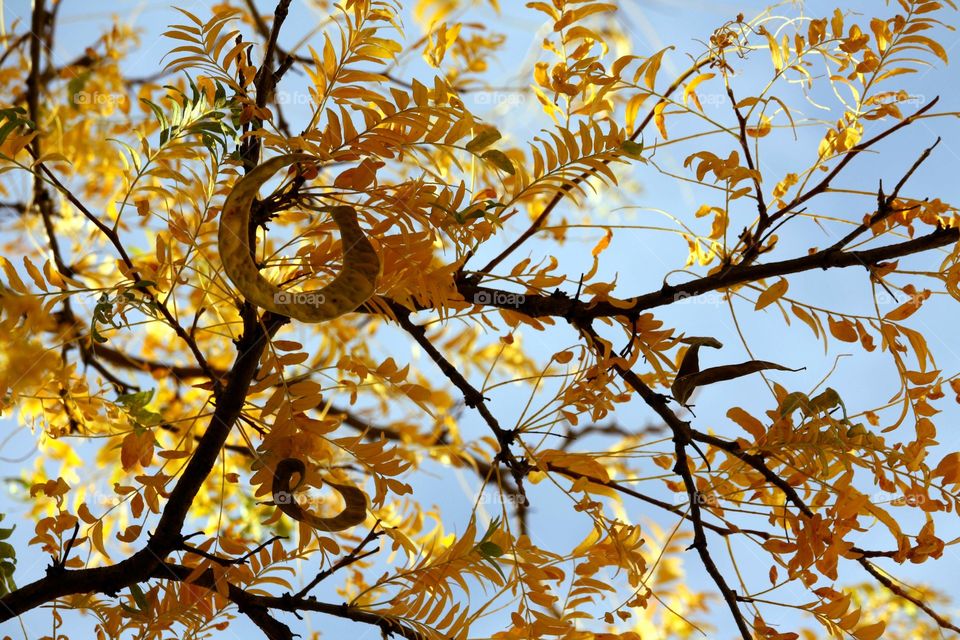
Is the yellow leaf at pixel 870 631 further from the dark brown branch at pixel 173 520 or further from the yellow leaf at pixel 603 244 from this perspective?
the dark brown branch at pixel 173 520

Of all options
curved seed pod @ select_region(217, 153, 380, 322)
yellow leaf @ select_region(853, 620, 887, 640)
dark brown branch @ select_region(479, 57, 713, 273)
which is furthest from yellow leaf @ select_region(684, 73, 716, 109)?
yellow leaf @ select_region(853, 620, 887, 640)

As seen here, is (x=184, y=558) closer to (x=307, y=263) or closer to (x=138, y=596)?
(x=138, y=596)

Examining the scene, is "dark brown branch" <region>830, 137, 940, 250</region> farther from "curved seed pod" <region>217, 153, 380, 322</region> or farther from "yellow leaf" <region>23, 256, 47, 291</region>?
"yellow leaf" <region>23, 256, 47, 291</region>

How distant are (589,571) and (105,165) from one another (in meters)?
1.23

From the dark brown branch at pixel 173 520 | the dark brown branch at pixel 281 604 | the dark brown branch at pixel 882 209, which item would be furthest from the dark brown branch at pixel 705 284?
the dark brown branch at pixel 281 604

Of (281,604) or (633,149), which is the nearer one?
(633,149)

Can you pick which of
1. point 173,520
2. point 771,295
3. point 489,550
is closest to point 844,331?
point 771,295

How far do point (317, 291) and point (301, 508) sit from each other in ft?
0.64

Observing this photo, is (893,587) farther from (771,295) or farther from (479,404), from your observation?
(479,404)

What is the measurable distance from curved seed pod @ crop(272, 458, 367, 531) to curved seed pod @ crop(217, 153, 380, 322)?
129 millimetres

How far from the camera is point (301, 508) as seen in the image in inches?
25.2

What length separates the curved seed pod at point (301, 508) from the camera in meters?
0.60

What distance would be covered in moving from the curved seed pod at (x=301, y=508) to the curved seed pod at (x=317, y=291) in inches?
5.1

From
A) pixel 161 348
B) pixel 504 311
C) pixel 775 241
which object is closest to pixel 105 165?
pixel 161 348
